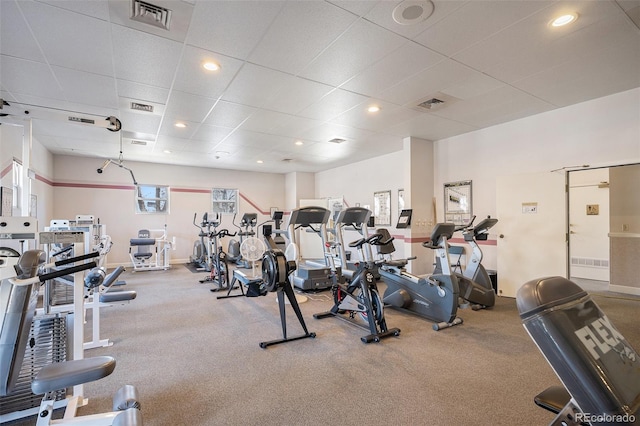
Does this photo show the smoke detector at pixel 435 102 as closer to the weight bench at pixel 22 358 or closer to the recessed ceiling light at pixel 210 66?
the recessed ceiling light at pixel 210 66

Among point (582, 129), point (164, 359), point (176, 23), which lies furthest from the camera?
point (582, 129)

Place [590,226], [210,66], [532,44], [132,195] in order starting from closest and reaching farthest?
[532,44], [210,66], [590,226], [132,195]

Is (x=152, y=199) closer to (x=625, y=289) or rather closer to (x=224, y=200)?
(x=224, y=200)

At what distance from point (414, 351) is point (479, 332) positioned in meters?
1.00

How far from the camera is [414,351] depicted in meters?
2.89

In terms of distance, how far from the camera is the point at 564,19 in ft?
8.13

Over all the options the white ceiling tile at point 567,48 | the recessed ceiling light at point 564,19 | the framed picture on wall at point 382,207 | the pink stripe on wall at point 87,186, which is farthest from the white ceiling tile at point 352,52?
the pink stripe on wall at point 87,186

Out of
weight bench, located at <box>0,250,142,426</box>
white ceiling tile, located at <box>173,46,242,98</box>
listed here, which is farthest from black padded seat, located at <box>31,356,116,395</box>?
white ceiling tile, located at <box>173,46,242,98</box>

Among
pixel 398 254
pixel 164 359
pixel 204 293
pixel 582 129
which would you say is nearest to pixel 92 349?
pixel 164 359

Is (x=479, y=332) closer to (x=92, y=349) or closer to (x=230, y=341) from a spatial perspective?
(x=230, y=341)

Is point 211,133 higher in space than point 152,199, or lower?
higher

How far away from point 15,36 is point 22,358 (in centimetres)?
283

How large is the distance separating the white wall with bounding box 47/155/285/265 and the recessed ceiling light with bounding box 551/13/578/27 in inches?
344

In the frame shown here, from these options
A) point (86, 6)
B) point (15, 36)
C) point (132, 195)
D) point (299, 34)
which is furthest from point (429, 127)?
point (132, 195)
